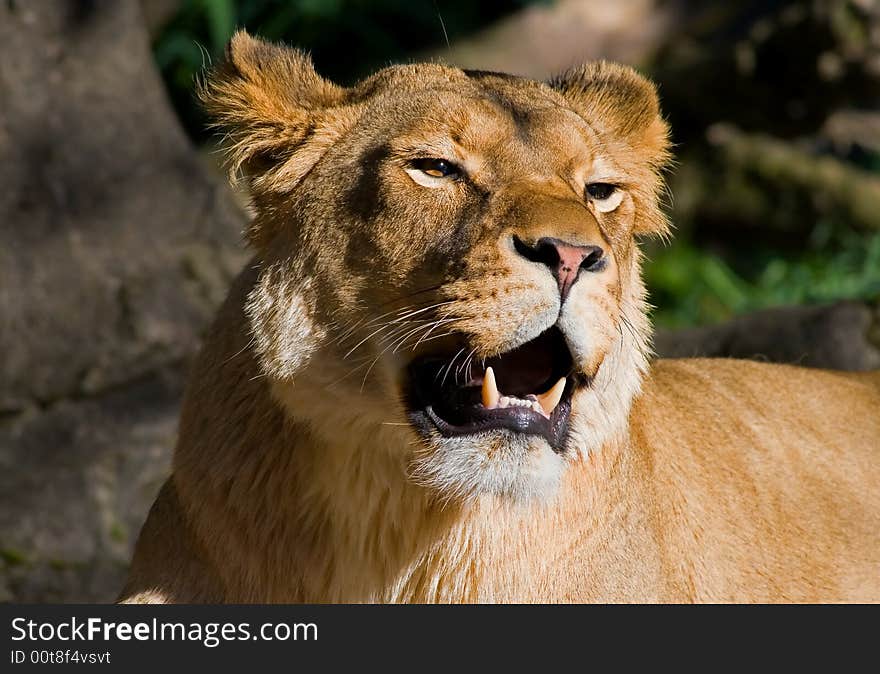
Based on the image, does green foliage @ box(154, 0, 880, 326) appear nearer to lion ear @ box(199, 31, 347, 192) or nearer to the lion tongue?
lion ear @ box(199, 31, 347, 192)

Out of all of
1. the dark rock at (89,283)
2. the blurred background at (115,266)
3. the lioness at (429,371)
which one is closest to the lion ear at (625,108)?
the lioness at (429,371)

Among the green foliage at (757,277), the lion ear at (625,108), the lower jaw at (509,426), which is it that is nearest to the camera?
the lower jaw at (509,426)

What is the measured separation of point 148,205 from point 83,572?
1398 mm

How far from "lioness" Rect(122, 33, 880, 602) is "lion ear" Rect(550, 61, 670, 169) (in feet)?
0.05

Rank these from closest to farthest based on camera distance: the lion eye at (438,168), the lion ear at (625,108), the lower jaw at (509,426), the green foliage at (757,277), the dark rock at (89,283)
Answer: the lower jaw at (509,426)
the lion eye at (438,168)
the lion ear at (625,108)
the dark rock at (89,283)
the green foliage at (757,277)

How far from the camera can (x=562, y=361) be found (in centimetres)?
257

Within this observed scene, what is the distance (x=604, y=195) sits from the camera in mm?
2945

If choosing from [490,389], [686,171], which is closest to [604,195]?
[490,389]

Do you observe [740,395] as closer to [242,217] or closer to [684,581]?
[684,581]

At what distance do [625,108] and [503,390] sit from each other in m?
1.00

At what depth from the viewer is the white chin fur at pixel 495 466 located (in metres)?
2.48

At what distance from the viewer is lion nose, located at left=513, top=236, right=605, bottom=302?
2.39 metres

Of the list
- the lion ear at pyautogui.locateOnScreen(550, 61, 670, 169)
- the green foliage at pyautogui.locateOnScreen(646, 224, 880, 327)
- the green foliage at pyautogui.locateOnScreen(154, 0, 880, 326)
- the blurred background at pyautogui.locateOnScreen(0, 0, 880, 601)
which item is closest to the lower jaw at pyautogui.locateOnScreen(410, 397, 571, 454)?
the lion ear at pyautogui.locateOnScreen(550, 61, 670, 169)

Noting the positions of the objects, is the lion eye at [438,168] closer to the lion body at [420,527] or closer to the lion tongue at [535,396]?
the lion tongue at [535,396]
